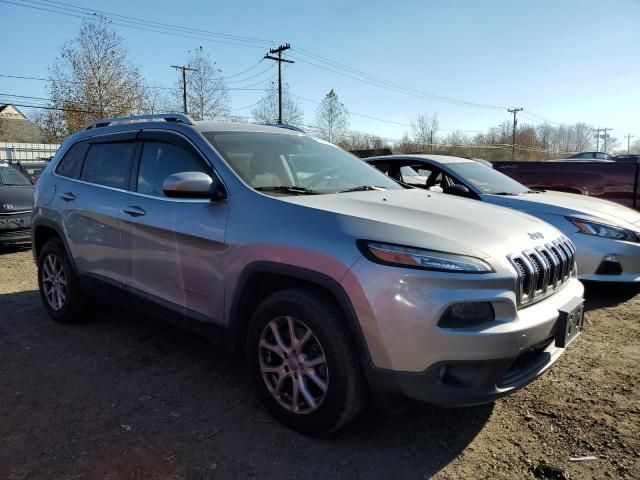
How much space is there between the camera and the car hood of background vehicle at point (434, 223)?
234 centimetres

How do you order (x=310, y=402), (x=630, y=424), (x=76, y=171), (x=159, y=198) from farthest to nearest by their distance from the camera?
(x=76, y=171), (x=159, y=198), (x=630, y=424), (x=310, y=402)

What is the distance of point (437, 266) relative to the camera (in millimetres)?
2230

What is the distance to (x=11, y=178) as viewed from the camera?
9.46m

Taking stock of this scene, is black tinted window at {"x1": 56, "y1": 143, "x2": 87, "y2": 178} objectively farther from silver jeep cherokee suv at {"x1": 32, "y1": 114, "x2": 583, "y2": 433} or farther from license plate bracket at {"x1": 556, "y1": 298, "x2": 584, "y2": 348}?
license plate bracket at {"x1": 556, "y1": 298, "x2": 584, "y2": 348}

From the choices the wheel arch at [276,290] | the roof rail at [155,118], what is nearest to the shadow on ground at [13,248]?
the roof rail at [155,118]

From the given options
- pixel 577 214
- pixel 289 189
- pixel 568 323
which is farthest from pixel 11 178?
pixel 568 323

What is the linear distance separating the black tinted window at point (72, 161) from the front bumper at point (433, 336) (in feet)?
10.7

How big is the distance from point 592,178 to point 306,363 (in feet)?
23.1

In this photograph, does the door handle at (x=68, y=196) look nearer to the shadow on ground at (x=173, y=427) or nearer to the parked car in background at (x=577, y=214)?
the shadow on ground at (x=173, y=427)

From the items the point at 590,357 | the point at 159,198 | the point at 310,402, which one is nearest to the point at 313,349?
the point at 310,402

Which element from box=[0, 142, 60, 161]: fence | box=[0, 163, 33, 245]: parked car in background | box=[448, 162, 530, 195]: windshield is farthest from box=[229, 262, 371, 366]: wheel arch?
box=[0, 142, 60, 161]: fence

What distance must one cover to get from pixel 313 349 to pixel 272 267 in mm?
486

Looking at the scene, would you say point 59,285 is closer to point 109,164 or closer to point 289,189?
point 109,164

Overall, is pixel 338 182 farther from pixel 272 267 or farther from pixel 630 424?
pixel 630 424
